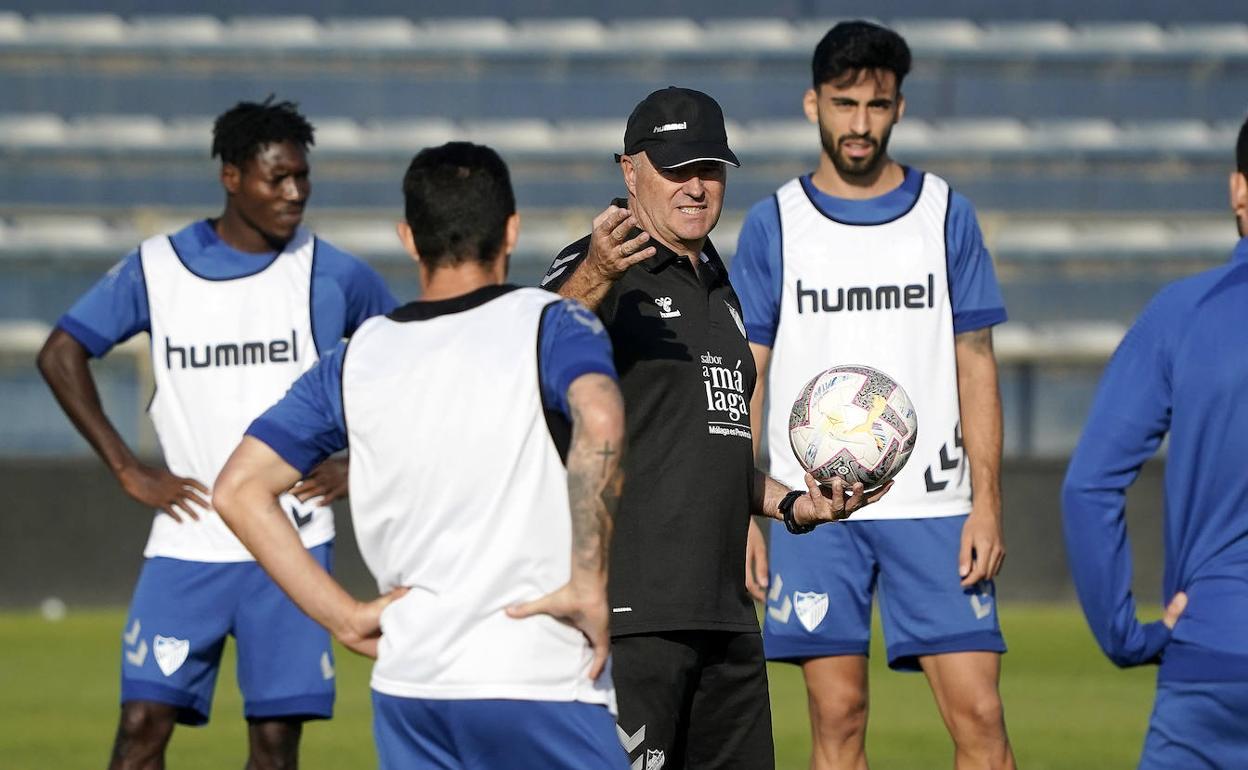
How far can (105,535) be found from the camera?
1591cm

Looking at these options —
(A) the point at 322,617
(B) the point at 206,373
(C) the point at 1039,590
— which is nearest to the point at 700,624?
(A) the point at 322,617

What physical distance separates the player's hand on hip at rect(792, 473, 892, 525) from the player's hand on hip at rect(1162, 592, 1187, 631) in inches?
46.6

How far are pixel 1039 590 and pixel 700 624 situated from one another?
1160 cm

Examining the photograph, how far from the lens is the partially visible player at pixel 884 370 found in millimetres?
6566

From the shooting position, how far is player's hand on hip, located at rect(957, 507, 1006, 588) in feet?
21.4

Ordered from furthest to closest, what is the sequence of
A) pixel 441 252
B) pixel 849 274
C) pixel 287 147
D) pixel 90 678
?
pixel 90 678, pixel 287 147, pixel 849 274, pixel 441 252

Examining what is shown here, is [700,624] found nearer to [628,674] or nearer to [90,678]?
[628,674]

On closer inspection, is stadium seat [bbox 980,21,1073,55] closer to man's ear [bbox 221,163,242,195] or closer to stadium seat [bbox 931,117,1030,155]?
stadium seat [bbox 931,117,1030,155]

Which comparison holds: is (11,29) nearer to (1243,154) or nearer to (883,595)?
(883,595)

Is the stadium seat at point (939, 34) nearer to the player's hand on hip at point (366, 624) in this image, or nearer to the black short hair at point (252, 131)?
the black short hair at point (252, 131)

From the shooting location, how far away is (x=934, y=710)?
11.5 meters

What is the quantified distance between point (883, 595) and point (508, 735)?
Answer: 9.26ft

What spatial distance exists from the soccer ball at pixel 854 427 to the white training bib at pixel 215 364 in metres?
2.27

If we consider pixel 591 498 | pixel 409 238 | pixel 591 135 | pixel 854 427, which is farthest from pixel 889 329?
pixel 591 135
